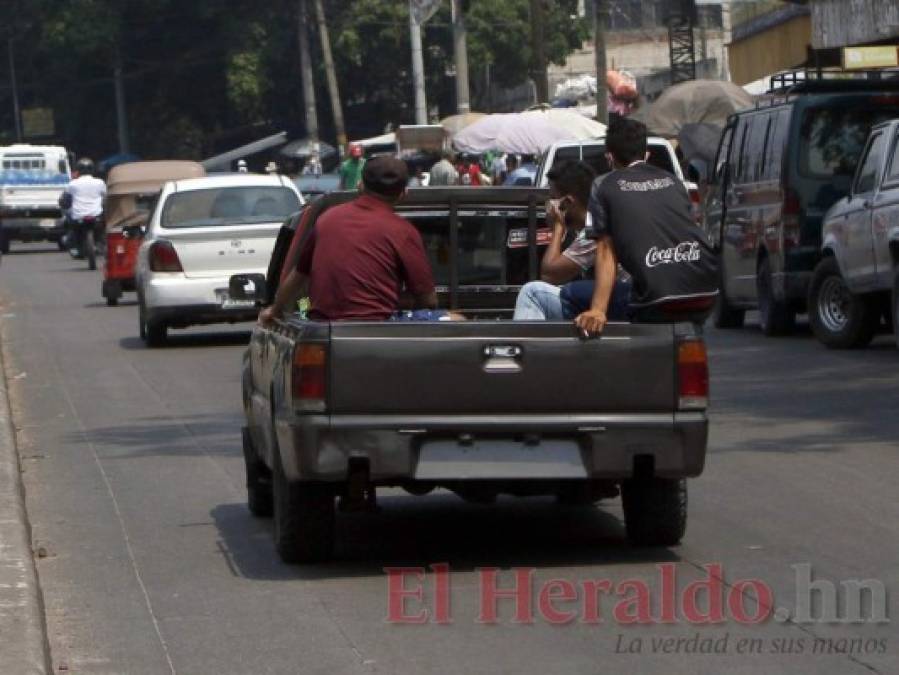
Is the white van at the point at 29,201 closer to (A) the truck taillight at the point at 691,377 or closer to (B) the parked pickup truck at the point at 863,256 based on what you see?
(B) the parked pickup truck at the point at 863,256

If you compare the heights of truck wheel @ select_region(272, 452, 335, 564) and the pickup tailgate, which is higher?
the pickup tailgate

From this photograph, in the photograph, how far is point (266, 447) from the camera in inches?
353

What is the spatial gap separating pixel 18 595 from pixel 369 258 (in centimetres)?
196

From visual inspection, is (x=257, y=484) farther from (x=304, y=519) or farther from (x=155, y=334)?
(x=155, y=334)

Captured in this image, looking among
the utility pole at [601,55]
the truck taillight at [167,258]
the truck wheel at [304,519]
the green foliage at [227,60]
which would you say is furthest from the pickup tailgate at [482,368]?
the green foliage at [227,60]

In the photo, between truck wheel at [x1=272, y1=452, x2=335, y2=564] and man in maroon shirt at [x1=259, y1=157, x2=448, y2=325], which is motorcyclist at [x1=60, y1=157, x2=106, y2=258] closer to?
man in maroon shirt at [x1=259, y1=157, x2=448, y2=325]

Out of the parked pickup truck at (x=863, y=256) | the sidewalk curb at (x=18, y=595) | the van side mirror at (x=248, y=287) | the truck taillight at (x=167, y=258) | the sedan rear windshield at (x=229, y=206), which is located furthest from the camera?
the sedan rear windshield at (x=229, y=206)

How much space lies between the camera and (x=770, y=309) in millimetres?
19188

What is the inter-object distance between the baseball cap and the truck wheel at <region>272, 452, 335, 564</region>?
119 centimetres

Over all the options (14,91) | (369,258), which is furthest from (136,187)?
(14,91)

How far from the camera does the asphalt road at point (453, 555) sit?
6.90 metres

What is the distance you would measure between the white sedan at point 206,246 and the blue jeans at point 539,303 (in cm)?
1078

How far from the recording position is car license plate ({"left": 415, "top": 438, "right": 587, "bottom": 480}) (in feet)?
26.2

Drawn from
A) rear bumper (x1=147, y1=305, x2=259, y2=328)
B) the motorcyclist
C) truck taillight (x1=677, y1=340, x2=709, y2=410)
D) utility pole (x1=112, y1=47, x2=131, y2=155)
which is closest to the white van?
the motorcyclist
